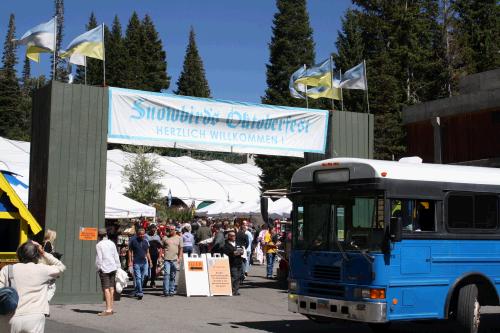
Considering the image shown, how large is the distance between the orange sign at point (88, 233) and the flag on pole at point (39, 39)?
4166 mm

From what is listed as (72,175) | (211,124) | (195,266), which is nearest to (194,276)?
(195,266)

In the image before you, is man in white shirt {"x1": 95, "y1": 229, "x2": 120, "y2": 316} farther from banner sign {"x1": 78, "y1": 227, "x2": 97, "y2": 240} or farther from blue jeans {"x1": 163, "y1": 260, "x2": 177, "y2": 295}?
blue jeans {"x1": 163, "y1": 260, "x2": 177, "y2": 295}

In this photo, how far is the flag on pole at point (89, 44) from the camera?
17188mm

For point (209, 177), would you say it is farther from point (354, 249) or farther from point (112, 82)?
point (354, 249)

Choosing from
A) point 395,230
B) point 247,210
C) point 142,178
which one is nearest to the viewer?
point 395,230

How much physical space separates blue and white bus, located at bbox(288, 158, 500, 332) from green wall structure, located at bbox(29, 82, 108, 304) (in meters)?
6.07

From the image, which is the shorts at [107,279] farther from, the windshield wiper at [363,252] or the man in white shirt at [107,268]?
the windshield wiper at [363,252]

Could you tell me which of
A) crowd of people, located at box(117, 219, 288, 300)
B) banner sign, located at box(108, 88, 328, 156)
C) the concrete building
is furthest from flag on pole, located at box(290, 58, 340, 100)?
the concrete building

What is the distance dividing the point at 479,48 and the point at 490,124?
3143cm

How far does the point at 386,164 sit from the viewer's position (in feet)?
36.4

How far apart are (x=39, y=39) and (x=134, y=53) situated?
75.4 m

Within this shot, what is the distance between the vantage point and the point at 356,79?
20656 mm

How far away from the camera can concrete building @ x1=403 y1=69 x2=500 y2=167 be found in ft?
96.4

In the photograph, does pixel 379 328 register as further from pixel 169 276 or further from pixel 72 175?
pixel 72 175
